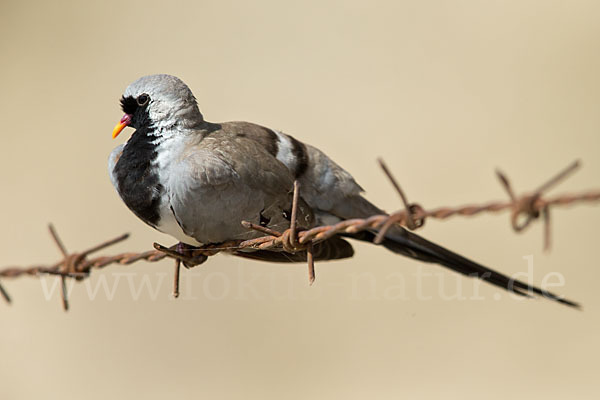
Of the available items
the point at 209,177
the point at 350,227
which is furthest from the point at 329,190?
the point at 350,227

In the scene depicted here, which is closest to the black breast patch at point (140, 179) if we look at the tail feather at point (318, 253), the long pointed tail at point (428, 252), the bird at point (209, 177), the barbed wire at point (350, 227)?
the bird at point (209, 177)

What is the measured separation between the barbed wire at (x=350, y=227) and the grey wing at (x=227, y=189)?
0.12 m

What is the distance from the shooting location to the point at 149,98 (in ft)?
14.4

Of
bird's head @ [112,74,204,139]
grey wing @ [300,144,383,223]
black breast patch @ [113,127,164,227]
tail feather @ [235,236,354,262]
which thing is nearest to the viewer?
black breast patch @ [113,127,164,227]

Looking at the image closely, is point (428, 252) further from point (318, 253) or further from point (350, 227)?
point (350, 227)

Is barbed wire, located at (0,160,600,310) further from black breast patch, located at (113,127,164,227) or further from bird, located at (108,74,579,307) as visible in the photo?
black breast patch, located at (113,127,164,227)

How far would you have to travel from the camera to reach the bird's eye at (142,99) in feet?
14.4

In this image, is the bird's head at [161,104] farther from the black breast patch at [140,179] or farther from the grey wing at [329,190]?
the grey wing at [329,190]

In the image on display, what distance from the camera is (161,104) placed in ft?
14.2

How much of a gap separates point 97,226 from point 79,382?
77.2 inches

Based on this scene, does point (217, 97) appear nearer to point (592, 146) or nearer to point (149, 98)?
point (592, 146)

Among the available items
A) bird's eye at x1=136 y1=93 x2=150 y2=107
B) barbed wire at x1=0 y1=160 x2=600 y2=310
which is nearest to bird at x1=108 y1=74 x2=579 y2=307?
bird's eye at x1=136 y1=93 x2=150 y2=107

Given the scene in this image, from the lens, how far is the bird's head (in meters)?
4.31

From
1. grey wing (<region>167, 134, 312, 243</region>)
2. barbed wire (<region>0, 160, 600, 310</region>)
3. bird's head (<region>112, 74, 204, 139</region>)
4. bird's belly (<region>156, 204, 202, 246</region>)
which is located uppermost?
bird's head (<region>112, 74, 204, 139</region>)
